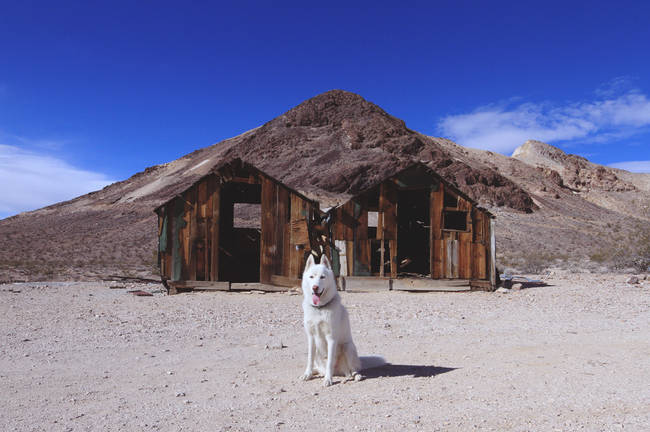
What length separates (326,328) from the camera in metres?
5.61

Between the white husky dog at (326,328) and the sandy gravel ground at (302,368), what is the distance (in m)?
0.32

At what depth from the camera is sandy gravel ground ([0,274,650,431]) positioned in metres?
4.68

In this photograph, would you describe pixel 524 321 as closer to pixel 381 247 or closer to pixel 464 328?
pixel 464 328

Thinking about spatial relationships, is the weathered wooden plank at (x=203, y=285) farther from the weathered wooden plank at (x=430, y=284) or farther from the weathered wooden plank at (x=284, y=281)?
the weathered wooden plank at (x=430, y=284)

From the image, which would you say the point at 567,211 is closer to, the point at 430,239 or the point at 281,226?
the point at 430,239

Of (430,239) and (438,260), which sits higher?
(430,239)

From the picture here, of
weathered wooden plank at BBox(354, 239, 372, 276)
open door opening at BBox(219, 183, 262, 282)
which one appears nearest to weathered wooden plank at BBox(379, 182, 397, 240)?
weathered wooden plank at BBox(354, 239, 372, 276)

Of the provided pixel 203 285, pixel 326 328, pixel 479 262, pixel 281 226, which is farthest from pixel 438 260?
pixel 326 328

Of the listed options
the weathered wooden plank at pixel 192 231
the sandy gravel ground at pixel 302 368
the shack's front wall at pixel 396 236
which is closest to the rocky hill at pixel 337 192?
the weathered wooden plank at pixel 192 231

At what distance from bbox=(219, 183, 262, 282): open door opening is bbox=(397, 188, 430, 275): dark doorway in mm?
6944

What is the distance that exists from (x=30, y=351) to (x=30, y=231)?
49858mm

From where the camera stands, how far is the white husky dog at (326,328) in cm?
558

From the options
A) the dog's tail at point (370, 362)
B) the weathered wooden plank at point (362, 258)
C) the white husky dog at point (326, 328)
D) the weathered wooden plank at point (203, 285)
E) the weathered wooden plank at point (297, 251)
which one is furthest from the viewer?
the weathered wooden plank at point (362, 258)

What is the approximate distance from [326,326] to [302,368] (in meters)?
1.35
